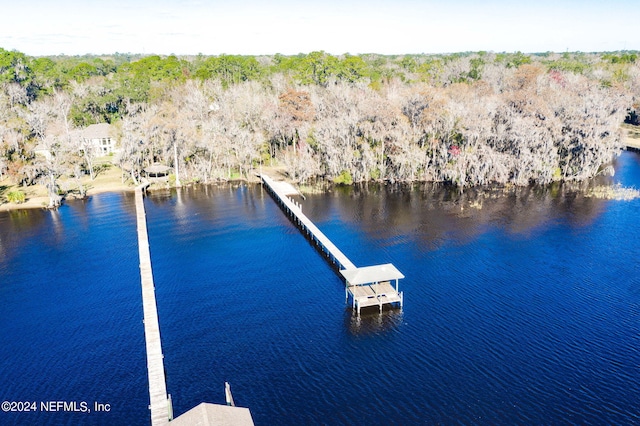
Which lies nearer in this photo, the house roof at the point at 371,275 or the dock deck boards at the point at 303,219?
the house roof at the point at 371,275

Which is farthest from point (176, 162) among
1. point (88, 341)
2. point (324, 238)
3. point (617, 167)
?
point (617, 167)

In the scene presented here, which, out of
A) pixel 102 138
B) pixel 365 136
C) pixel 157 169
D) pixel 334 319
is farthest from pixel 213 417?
pixel 102 138

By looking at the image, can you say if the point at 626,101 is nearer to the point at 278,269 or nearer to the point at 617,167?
the point at 617,167

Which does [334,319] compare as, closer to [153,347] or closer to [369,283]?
[369,283]

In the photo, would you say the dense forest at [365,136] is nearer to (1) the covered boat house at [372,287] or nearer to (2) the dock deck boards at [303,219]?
(2) the dock deck boards at [303,219]

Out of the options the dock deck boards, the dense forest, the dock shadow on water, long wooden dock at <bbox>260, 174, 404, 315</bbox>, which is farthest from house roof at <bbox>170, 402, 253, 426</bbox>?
the dense forest

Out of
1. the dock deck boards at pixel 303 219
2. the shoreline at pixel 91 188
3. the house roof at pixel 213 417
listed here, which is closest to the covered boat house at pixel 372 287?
the dock deck boards at pixel 303 219

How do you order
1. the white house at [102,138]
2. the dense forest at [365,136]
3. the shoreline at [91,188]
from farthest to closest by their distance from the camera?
the white house at [102,138], the dense forest at [365,136], the shoreline at [91,188]

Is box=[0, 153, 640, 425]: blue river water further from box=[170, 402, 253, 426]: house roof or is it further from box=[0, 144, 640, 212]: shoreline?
box=[0, 144, 640, 212]: shoreline
